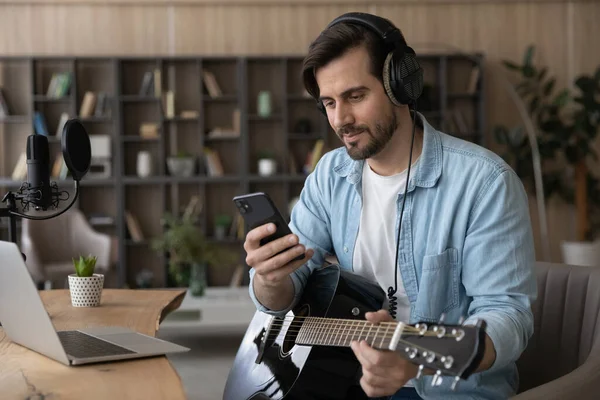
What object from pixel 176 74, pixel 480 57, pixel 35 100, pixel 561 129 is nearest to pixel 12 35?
pixel 35 100

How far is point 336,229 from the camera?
2039 mm

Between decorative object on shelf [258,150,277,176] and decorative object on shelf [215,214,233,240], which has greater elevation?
decorative object on shelf [258,150,277,176]

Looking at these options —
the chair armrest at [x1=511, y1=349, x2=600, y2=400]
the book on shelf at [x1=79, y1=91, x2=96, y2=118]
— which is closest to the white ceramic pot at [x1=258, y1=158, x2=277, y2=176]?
the book on shelf at [x1=79, y1=91, x2=96, y2=118]

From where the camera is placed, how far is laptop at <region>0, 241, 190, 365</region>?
1.47 metres

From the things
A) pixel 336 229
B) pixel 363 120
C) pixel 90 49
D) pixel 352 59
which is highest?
pixel 90 49

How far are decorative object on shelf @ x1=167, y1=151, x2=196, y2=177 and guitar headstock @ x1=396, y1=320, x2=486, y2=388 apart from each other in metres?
5.55

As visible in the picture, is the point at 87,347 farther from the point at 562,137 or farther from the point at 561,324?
the point at 562,137

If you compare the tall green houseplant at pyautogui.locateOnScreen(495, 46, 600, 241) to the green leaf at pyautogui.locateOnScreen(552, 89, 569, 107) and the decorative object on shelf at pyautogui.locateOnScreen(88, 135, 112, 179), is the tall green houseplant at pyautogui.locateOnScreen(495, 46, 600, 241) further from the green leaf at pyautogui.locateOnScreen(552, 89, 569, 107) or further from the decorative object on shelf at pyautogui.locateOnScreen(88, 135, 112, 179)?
the decorative object on shelf at pyautogui.locateOnScreen(88, 135, 112, 179)

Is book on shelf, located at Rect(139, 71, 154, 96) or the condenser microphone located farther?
book on shelf, located at Rect(139, 71, 154, 96)

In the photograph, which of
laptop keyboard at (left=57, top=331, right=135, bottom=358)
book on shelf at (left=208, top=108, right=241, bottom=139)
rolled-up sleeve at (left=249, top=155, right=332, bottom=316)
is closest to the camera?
laptop keyboard at (left=57, top=331, right=135, bottom=358)

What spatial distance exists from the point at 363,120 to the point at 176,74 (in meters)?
5.29

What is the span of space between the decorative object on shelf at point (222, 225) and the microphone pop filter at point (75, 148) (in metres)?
4.71

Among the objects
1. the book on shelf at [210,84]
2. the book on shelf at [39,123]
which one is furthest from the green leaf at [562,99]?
the book on shelf at [39,123]

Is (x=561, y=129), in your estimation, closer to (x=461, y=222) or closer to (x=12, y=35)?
(x=12, y=35)
